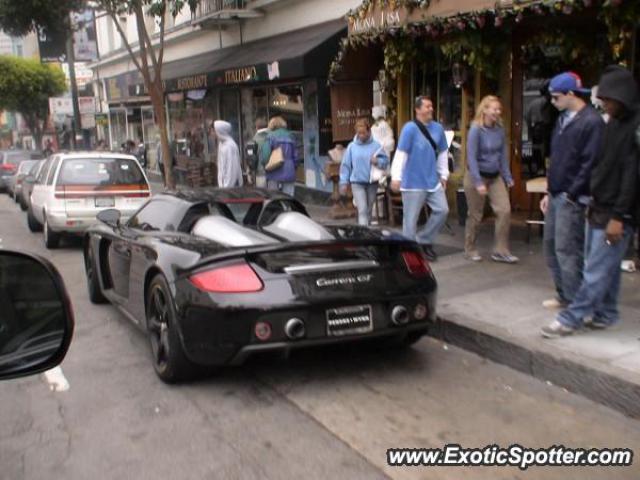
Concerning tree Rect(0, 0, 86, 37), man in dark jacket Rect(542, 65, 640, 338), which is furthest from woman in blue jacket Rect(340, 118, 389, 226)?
tree Rect(0, 0, 86, 37)

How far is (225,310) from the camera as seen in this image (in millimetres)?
4469

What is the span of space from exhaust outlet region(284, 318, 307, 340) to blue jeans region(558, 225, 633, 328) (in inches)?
80.9

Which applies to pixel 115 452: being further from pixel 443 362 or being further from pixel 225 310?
pixel 443 362

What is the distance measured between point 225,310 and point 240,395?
2.11ft

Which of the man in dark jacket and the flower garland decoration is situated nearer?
the man in dark jacket

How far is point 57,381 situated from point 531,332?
357cm

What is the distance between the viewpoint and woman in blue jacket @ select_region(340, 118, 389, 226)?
8883 mm

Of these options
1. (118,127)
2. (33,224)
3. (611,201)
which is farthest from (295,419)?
(118,127)

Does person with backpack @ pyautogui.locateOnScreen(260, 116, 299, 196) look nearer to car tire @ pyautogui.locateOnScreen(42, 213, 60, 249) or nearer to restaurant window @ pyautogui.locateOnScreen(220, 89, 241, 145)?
car tire @ pyautogui.locateOnScreen(42, 213, 60, 249)

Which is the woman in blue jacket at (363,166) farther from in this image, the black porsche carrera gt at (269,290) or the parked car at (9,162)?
the parked car at (9,162)

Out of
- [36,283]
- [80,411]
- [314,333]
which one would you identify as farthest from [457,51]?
[36,283]

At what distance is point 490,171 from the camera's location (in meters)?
7.58

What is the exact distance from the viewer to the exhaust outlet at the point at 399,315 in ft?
15.7

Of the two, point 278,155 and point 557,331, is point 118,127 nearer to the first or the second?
point 278,155
